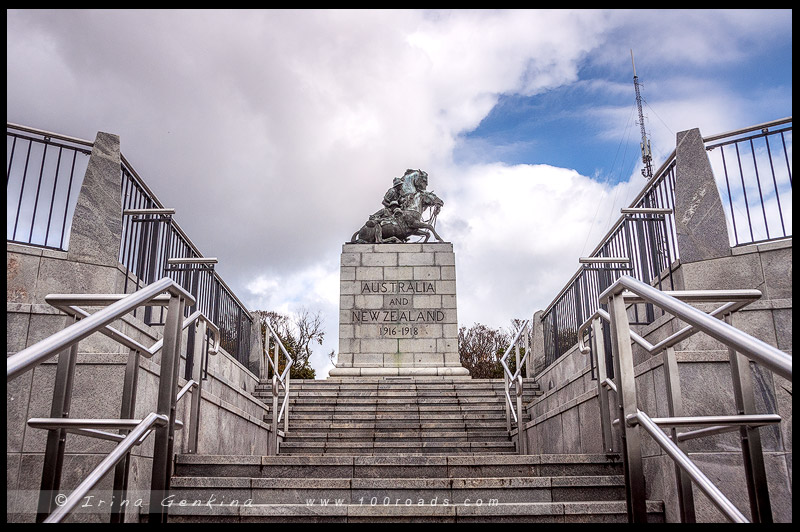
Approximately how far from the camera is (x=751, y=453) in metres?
2.70

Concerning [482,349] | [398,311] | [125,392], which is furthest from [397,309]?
[482,349]

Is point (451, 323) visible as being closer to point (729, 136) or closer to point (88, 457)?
point (729, 136)

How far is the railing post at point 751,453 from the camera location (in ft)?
8.34

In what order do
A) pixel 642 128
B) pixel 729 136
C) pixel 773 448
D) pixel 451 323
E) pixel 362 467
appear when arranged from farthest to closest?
pixel 642 128 → pixel 451 323 → pixel 729 136 → pixel 362 467 → pixel 773 448

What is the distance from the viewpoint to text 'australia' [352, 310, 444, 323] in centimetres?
1445

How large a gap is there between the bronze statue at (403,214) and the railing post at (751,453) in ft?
41.5

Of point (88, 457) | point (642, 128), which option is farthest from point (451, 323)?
point (642, 128)

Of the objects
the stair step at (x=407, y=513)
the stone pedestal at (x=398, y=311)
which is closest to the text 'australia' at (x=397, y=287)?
the stone pedestal at (x=398, y=311)

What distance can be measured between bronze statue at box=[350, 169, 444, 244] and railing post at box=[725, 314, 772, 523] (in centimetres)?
1264

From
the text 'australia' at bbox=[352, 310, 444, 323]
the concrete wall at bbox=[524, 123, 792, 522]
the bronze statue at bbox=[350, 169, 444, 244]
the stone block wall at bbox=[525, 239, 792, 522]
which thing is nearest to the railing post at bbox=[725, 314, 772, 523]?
the stone block wall at bbox=[525, 239, 792, 522]

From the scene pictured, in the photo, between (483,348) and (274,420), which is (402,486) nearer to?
(274,420)
